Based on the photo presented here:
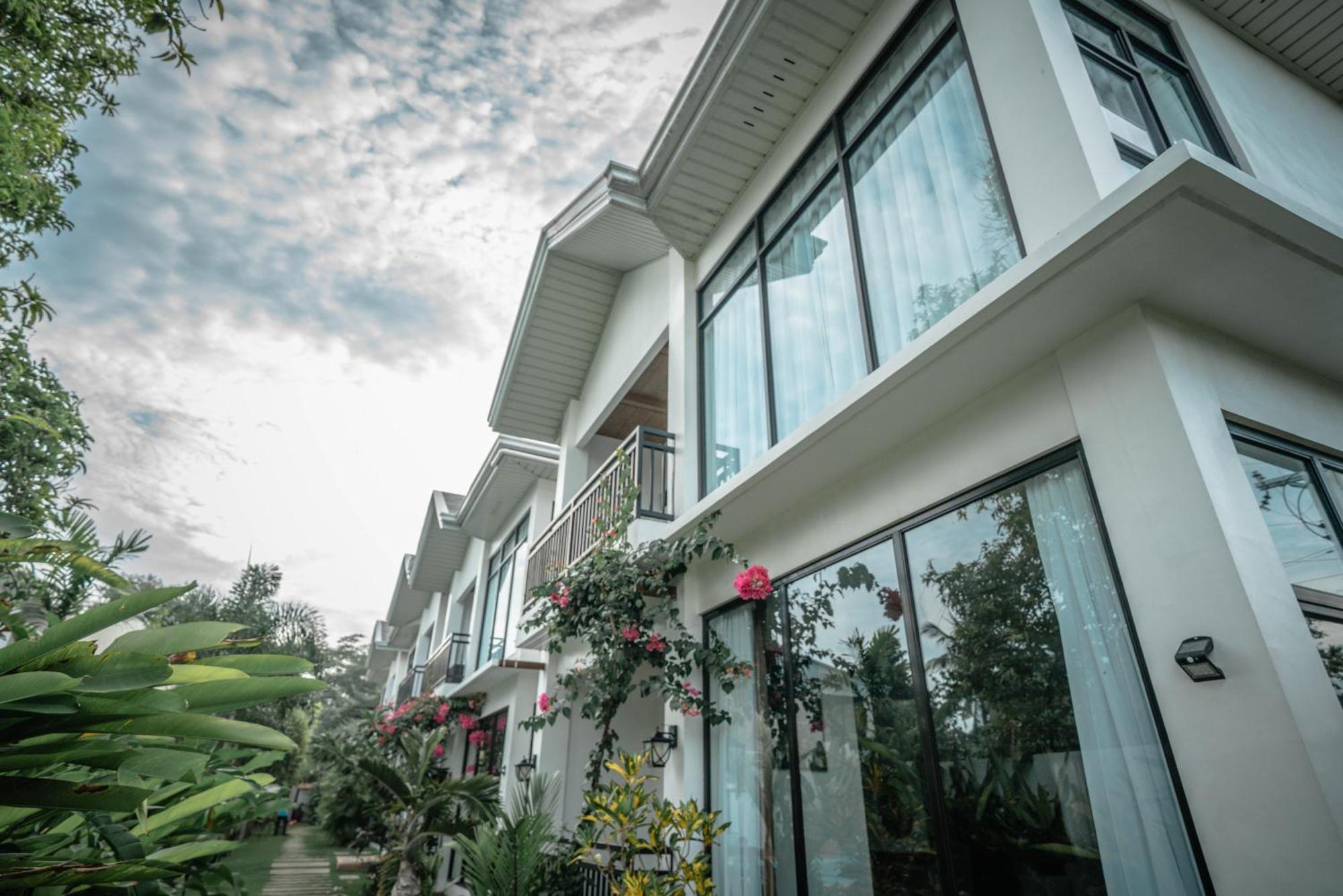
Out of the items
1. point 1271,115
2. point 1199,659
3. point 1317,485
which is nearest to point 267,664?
point 1199,659

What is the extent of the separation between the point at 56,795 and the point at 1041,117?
4.22 metres

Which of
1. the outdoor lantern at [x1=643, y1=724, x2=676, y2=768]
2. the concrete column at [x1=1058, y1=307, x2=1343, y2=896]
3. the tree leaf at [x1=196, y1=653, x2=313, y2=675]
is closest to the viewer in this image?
the tree leaf at [x1=196, y1=653, x2=313, y2=675]

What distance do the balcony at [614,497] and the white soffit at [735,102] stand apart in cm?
223

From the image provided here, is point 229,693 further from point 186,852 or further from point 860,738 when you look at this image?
point 860,738

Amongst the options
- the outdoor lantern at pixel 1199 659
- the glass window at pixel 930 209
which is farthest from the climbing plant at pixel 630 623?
the outdoor lantern at pixel 1199 659

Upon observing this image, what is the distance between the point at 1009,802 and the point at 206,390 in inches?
515

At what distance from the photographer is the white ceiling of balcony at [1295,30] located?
5258mm

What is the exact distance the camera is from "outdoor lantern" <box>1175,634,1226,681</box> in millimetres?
2465

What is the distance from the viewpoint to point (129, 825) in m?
1.48

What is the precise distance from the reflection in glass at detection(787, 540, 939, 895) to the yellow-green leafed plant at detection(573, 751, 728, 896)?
722 millimetres

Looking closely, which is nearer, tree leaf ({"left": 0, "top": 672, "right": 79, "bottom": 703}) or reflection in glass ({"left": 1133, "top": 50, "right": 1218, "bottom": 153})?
tree leaf ({"left": 0, "top": 672, "right": 79, "bottom": 703})

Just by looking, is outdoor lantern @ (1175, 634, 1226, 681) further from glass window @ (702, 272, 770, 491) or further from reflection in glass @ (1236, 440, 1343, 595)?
glass window @ (702, 272, 770, 491)

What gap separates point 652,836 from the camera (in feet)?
15.3

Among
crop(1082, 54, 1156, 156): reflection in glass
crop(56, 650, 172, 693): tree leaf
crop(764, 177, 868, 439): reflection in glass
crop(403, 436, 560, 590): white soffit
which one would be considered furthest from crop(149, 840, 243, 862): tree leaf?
crop(403, 436, 560, 590): white soffit
